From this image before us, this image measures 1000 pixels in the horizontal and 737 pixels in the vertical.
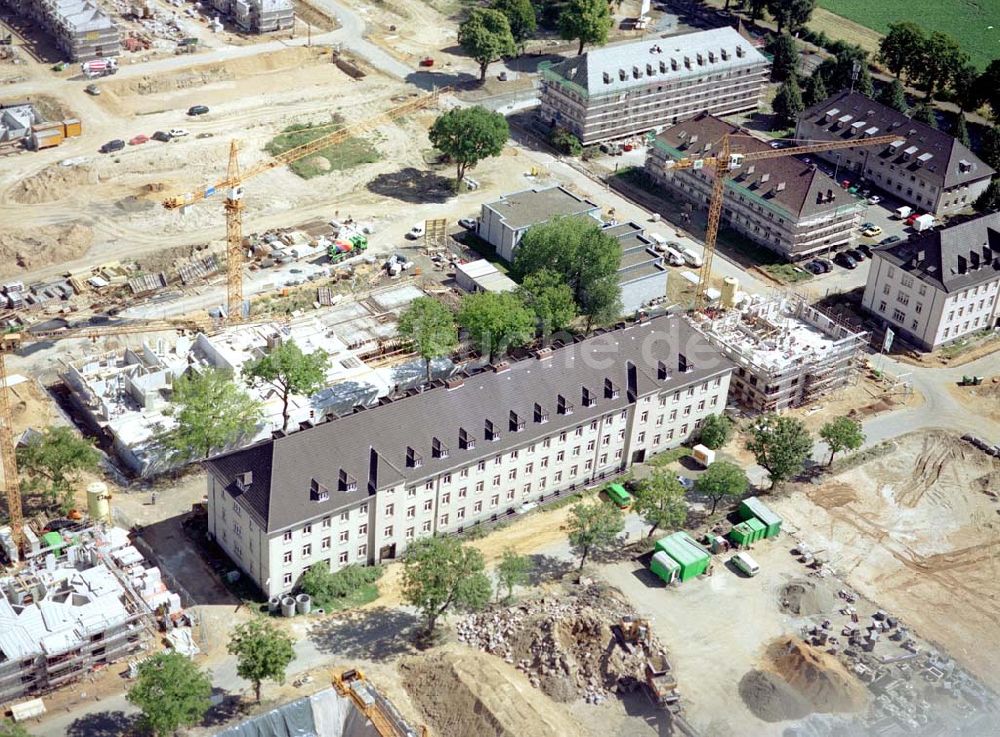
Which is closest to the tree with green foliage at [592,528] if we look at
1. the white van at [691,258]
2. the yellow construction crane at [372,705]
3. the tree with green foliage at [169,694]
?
the yellow construction crane at [372,705]

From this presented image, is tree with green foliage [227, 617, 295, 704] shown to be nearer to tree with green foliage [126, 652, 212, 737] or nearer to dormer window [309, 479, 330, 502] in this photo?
tree with green foliage [126, 652, 212, 737]

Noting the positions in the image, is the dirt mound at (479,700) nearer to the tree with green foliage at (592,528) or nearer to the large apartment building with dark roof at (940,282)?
the tree with green foliage at (592,528)

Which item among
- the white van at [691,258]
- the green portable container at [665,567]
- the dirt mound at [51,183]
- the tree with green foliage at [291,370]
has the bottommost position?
the green portable container at [665,567]

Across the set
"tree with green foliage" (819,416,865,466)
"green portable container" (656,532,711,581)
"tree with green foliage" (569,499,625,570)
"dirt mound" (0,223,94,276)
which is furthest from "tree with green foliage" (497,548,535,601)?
"dirt mound" (0,223,94,276)

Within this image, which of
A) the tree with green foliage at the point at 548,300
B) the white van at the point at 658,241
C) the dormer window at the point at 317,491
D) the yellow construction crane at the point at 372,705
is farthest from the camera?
the white van at the point at 658,241

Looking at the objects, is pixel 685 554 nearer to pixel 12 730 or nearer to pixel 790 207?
pixel 12 730

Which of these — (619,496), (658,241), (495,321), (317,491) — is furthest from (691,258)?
(317,491)
